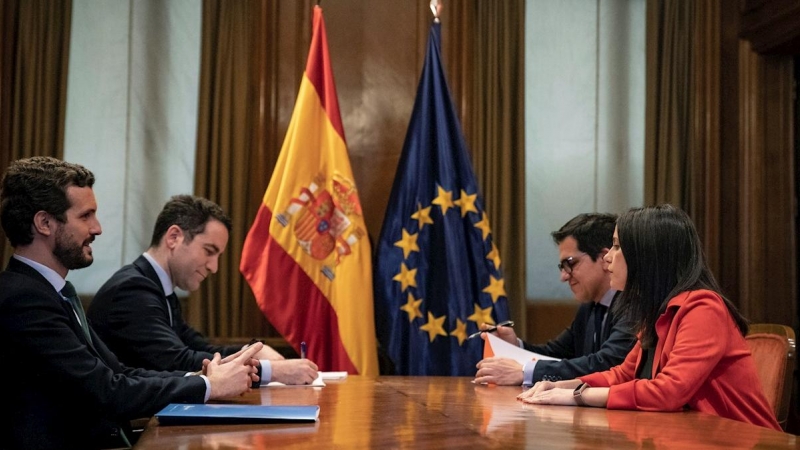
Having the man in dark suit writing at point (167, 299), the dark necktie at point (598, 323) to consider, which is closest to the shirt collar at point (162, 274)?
the man in dark suit writing at point (167, 299)

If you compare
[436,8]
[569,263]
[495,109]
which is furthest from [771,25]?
[569,263]

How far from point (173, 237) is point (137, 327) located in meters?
0.56

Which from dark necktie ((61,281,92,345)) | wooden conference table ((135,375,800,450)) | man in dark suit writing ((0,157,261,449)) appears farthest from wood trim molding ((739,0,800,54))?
dark necktie ((61,281,92,345))

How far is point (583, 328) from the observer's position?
3.78 m

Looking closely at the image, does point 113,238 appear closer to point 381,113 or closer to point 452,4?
point 381,113

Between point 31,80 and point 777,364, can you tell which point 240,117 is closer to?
point 31,80

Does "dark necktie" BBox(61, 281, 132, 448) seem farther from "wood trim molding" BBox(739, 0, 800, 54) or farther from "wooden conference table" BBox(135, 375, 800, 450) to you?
"wood trim molding" BBox(739, 0, 800, 54)

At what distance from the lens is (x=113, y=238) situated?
191 inches

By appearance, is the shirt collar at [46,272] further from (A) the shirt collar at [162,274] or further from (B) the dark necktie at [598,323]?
(B) the dark necktie at [598,323]

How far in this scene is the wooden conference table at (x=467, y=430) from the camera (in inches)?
66.3

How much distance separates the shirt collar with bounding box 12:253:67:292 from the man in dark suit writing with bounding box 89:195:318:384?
0.75 metres

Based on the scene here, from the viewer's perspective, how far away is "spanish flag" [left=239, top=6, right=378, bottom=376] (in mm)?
4359

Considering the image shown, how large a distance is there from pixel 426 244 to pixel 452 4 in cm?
137

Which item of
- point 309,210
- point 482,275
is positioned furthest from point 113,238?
point 482,275
